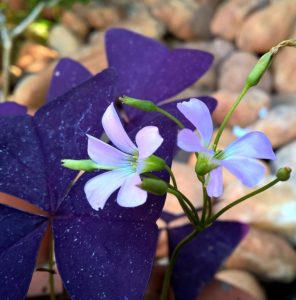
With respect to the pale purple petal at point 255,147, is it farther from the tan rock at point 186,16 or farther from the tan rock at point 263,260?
the tan rock at point 186,16

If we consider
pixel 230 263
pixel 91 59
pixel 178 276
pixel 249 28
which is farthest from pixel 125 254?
pixel 249 28

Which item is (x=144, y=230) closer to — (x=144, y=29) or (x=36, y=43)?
(x=144, y=29)

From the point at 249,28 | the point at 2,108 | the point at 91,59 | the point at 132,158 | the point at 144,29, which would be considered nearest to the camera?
the point at 132,158

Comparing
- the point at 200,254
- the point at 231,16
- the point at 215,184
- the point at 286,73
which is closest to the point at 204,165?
the point at 215,184

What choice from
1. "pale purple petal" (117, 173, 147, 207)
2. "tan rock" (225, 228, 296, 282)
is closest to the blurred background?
"tan rock" (225, 228, 296, 282)

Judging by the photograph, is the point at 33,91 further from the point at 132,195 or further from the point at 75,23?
the point at 132,195

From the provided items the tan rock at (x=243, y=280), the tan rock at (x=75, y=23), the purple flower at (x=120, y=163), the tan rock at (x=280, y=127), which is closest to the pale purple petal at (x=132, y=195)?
the purple flower at (x=120, y=163)

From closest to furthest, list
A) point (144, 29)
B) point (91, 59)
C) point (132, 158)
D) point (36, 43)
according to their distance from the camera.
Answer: point (132, 158), point (91, 59), point (144, 29), point (36, 43)

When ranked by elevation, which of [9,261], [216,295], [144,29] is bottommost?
[144,29]
